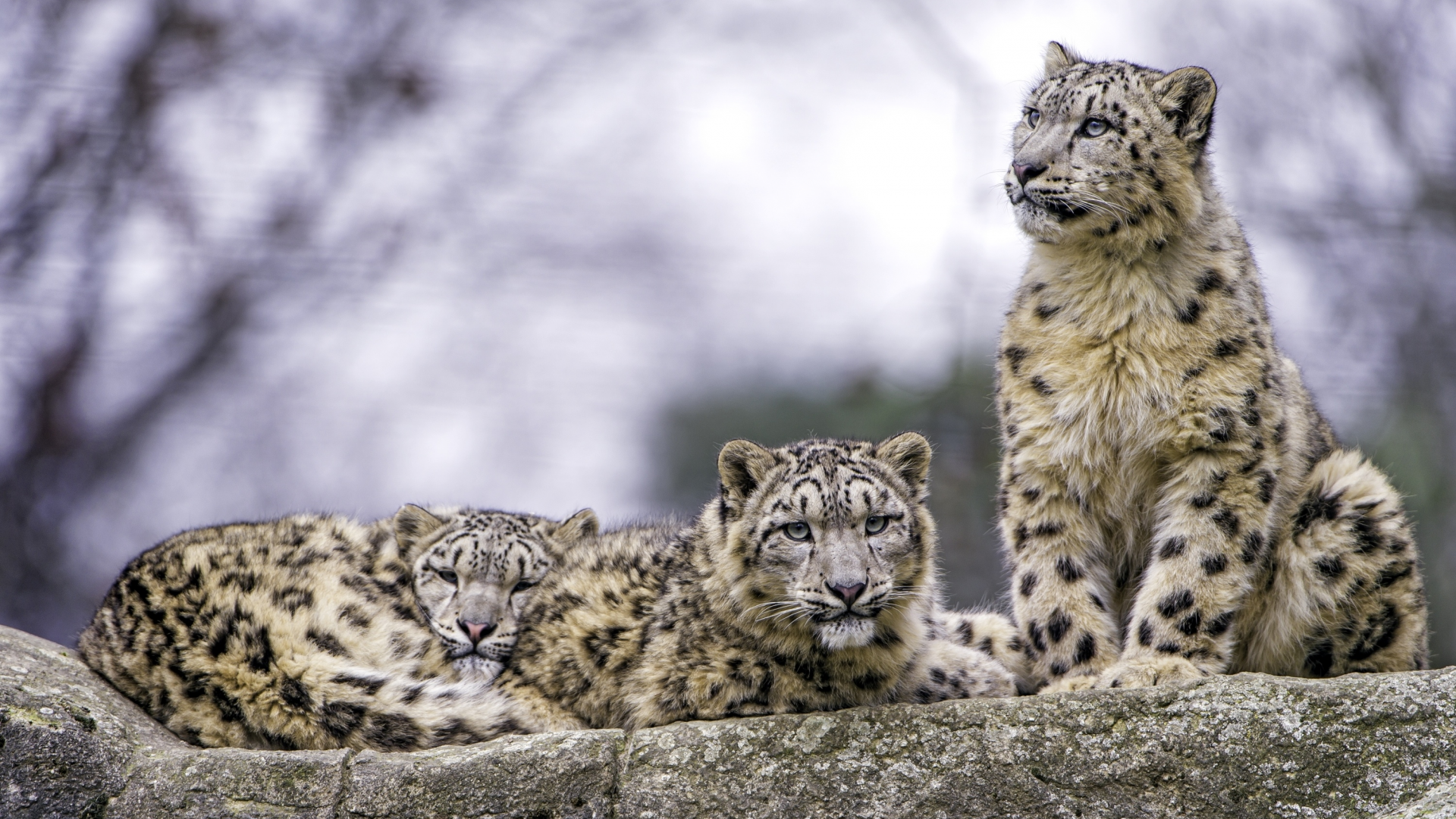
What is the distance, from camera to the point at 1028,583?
185 inches

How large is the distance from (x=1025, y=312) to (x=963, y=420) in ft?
18.2

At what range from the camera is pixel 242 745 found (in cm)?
430

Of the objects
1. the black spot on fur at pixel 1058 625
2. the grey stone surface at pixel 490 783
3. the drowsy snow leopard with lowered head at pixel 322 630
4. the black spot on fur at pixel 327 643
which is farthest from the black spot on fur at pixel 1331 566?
the black spot on fur at pixel 327 643

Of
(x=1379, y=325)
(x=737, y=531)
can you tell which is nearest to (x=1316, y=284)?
(x=1379, y=325)

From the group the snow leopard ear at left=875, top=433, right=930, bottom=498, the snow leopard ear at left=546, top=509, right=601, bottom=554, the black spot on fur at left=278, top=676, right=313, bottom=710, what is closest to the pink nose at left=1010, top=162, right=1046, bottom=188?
the snow leopard ear at left=875, top=433, right=930, bottom=498

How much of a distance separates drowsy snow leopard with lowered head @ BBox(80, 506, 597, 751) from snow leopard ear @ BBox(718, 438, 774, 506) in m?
0.99

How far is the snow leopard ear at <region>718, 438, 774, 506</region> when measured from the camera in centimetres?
452

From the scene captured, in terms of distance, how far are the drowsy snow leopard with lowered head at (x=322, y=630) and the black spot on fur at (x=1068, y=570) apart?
1.82 metres

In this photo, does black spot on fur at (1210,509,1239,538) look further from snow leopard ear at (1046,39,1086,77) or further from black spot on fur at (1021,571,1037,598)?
snow leopard ear at (1046,39,1086,77)

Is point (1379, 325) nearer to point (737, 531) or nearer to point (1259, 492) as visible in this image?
point (1259, 492)

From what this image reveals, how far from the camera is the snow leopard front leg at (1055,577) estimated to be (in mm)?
4617

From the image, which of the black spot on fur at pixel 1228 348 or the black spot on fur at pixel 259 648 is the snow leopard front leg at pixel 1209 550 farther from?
the black spot on fur at pixel 259 648

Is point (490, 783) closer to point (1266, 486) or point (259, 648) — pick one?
point (259, 648)

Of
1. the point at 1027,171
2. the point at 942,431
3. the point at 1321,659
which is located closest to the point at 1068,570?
the point at 1321,659
